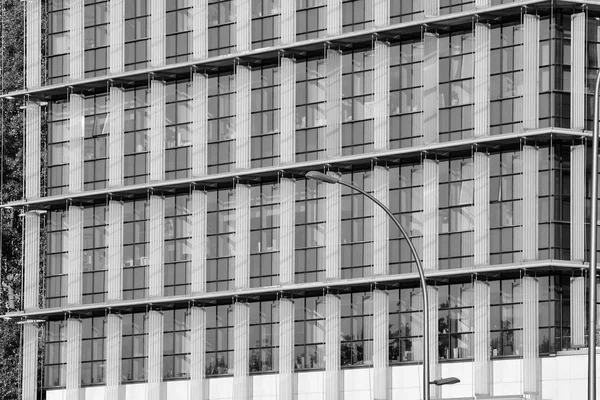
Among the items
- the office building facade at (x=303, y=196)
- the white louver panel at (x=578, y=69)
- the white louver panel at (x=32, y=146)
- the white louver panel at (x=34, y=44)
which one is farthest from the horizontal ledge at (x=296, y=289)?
the white louver panel at (x=34, y=44)

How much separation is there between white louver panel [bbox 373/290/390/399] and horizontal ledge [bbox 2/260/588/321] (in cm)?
53

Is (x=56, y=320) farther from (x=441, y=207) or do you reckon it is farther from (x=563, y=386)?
(x=563, y=386)

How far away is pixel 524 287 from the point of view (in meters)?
50.4

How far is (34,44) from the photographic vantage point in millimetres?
61938

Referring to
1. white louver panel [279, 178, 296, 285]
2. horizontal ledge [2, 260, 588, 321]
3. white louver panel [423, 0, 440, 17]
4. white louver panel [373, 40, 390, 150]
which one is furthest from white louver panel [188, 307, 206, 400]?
white louver panel [423, 0, 440, 17]

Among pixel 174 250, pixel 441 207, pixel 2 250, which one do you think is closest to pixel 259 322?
pixel 174 250

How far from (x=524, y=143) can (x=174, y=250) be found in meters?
13.3

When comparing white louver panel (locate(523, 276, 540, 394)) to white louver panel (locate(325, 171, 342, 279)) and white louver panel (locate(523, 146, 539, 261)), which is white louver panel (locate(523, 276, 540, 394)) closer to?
white louver panel (locate(523, 146, 539, 261))

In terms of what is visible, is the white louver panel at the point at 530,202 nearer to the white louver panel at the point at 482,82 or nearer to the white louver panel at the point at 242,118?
the white louver panel at the point at 482,82

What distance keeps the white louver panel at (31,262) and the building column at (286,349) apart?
1056cm

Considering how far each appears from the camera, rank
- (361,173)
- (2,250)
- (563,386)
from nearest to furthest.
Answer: (563,386) → (361,173) → (2,250)

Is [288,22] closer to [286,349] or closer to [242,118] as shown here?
[242,118]

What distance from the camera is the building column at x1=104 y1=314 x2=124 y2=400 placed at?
58.4 metres

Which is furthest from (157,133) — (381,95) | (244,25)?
(381,95)
